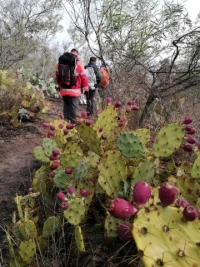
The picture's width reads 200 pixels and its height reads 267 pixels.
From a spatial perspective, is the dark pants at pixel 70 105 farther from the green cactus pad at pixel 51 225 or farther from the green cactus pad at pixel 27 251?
the green cactus pad at pixel 27 251

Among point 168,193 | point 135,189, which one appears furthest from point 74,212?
point 168,193

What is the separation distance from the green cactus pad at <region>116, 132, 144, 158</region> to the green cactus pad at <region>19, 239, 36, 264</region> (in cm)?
86

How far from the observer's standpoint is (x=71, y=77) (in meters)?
5.35

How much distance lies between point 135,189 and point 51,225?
0.97 m

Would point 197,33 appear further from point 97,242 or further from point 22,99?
point 22,99

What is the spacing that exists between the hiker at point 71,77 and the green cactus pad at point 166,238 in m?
4.01

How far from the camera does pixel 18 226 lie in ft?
7.20

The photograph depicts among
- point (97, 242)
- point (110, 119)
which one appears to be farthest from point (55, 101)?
point (97, 242)

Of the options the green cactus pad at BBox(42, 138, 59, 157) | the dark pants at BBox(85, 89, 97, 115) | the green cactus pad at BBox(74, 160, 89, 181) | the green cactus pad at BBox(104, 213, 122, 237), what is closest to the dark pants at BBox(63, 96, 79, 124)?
the dark pants at BBox(85, 89, 97, 115)

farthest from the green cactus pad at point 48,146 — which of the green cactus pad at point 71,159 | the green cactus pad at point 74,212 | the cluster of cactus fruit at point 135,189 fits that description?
the green cactus pad at point 74,212

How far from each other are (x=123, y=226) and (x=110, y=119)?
4.07ft

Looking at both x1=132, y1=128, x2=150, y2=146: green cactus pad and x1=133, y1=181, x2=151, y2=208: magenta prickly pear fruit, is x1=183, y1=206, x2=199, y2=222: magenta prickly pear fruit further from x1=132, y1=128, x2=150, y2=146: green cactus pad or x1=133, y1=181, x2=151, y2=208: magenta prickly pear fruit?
x1=132, y1=128, x2=150, y2=146: green cactus pad

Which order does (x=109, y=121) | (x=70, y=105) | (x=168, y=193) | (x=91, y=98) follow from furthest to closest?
(x=91, y=98), (x=70, y=105), (x=109, y=121), (x=168, y=193)

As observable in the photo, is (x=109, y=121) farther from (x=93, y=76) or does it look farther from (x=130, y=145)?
A: (x=93, y=76)
